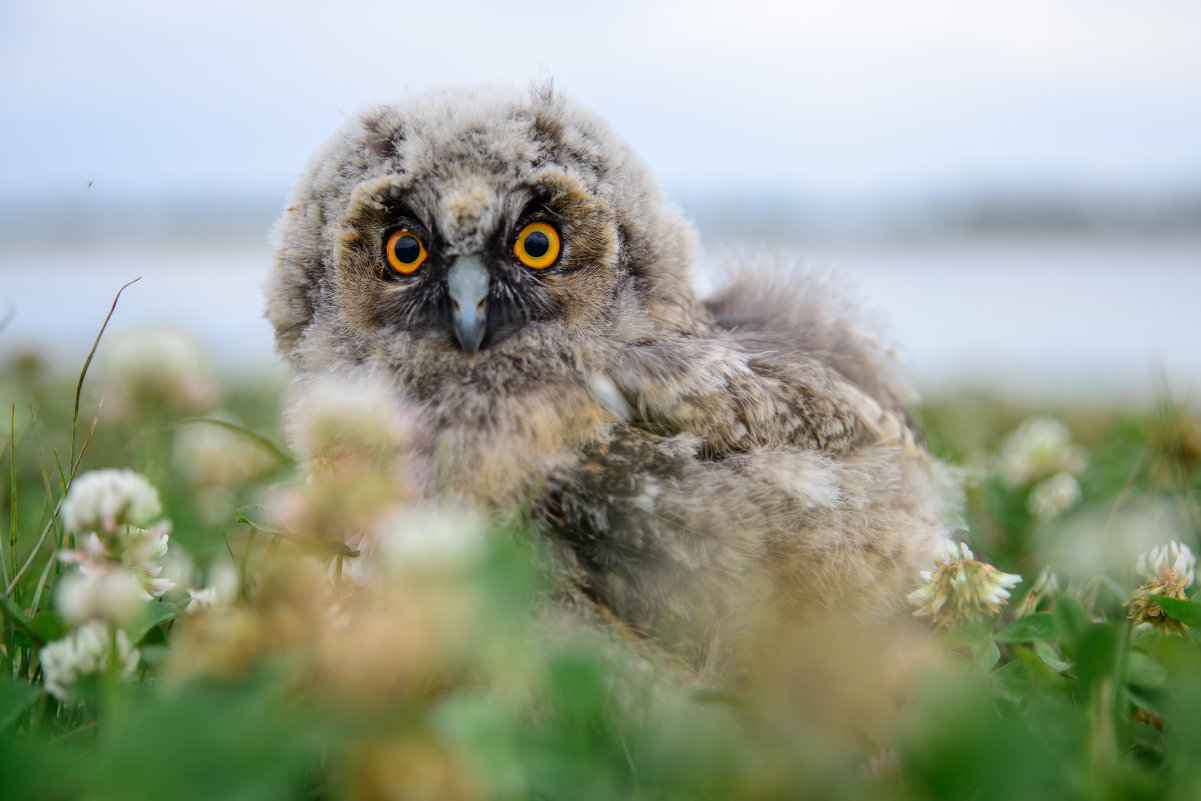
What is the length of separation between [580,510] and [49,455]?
3002 millimetres

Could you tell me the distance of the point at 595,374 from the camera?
1918mm

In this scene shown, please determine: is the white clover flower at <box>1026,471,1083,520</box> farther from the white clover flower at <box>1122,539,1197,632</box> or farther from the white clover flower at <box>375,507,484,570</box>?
the white clover flower at <box>375,507,484,570</box>

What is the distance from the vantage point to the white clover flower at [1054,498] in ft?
8.91

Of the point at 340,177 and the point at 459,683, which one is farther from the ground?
the point at 340,177

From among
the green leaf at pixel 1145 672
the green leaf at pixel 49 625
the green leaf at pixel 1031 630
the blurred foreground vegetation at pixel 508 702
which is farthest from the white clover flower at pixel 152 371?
the green leaf at pixel 1145 672

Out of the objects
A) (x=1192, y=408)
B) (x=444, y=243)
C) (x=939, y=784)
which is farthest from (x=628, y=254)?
(x=1192, y=408)

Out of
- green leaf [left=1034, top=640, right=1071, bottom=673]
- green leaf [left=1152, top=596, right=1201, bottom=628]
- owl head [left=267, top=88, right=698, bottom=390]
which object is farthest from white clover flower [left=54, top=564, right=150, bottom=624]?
green leaf [left=1152, top=596, right=1201, bottom=628]

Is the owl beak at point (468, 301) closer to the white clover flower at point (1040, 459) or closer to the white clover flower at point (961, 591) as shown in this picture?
the white clover flower at point (961, 591)

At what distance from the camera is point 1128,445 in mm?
3779

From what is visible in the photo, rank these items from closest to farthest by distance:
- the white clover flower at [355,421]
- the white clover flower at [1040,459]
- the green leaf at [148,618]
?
the green leaf at [148,618]
the white clover flower at [355,421]
the white clover flower at [1040,459]

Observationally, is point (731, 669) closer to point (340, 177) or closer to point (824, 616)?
point (824, 616)

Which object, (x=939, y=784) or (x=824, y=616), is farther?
(x=824, y=616)

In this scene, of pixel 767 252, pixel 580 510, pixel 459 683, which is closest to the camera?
pixel 459 683

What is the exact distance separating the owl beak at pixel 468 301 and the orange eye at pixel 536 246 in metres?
0.11
